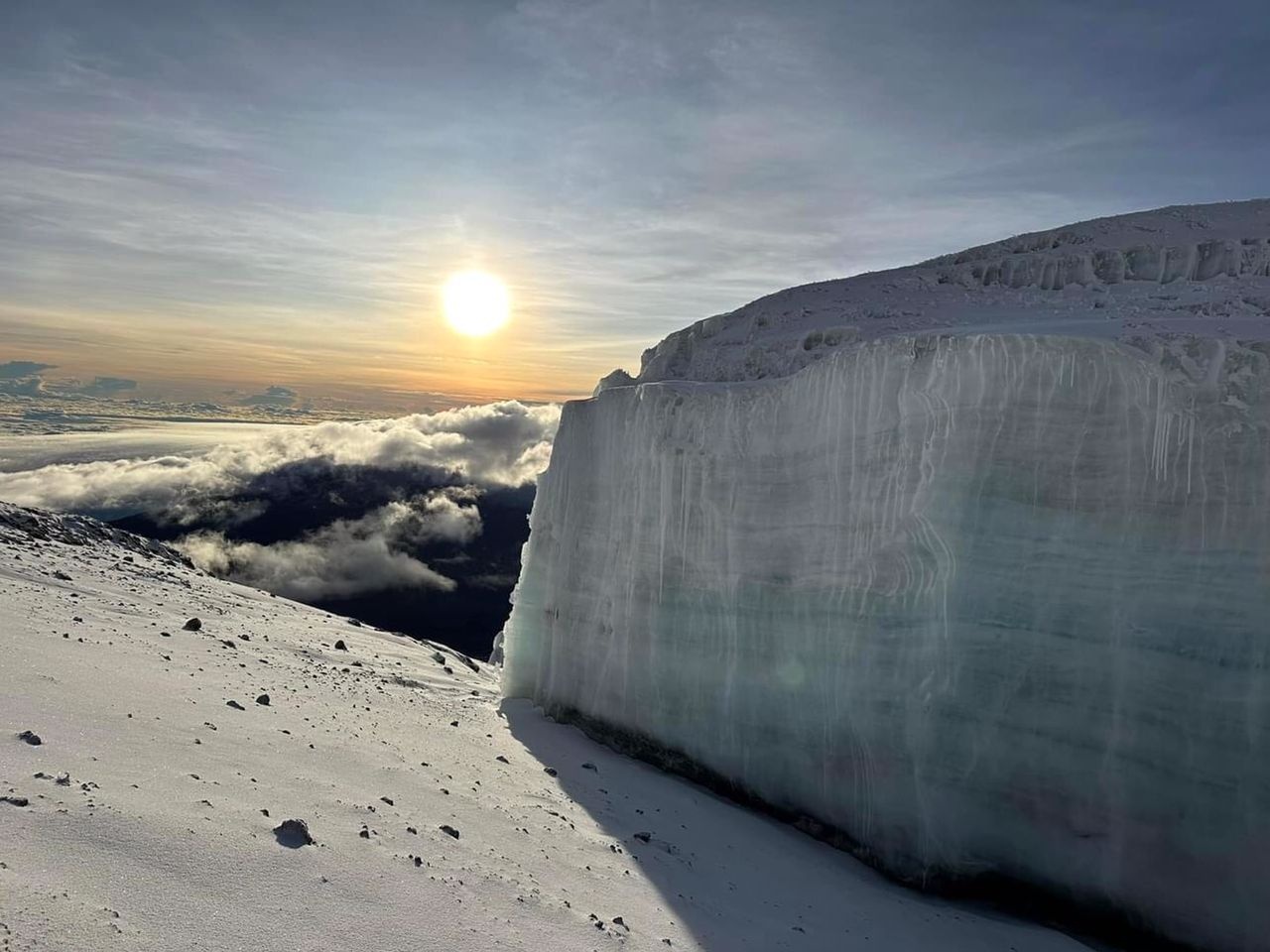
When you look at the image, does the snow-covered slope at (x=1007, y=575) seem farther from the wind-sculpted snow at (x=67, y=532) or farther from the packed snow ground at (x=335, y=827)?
the wind-sculpted snow at (x=67, y=532)

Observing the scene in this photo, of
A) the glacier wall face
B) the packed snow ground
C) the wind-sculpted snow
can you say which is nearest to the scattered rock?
the packed snow ground

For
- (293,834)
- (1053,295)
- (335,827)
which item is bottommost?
(335,827)

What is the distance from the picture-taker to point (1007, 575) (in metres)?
7.32

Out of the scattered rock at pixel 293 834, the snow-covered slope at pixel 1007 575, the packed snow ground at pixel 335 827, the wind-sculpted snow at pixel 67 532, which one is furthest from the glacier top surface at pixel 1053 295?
the wind-sculpted snow at pixel 67 532

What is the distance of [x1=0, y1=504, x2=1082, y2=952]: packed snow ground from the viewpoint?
3590 mm

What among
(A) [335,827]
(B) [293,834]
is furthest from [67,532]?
(B) [293,834]

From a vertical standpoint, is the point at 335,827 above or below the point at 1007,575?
below

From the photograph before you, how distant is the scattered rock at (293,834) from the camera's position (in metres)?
4.33

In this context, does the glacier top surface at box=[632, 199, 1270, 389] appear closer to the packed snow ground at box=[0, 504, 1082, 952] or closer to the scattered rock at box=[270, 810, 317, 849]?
the packed snow ground at box=[0, 504, 1082, 952]

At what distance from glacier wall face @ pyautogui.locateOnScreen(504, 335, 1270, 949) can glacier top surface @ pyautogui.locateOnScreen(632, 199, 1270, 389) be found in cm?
64

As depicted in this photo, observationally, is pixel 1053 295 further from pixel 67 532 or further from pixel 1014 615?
pixel 67 532

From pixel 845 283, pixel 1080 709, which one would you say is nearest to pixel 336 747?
pixel 1080 709

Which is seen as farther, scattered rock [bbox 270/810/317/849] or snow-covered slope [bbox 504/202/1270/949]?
snow-covered slope [bbox 504/202/1270/949]

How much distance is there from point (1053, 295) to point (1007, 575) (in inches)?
138
